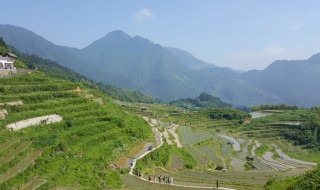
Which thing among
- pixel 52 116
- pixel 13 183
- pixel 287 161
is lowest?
pixel 287 161

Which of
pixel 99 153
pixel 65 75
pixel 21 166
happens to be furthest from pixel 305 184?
pixel 65 75

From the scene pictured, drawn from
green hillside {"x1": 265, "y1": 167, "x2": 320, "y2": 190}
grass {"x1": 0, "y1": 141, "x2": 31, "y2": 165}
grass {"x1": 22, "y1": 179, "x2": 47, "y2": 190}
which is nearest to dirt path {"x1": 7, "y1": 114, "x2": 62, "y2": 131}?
grass {"x1": 0, "y1": 141, "x2": 31, "y2": 165}

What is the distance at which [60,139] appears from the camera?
35.3m

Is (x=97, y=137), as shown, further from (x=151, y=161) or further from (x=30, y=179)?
(x=30, y=179)

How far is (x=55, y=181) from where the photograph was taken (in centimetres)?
2772

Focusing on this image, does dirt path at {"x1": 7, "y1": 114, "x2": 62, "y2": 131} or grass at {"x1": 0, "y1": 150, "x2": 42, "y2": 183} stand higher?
dirt path at {"x1": 7, "y1": 114, "x2": 62, "y2": 131}

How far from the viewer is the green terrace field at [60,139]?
28.2 meters

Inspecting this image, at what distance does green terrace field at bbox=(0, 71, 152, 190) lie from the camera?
1110 inches

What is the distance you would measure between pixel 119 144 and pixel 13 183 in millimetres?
17770

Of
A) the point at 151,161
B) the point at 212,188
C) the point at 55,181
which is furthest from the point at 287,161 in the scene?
the point at 55,181

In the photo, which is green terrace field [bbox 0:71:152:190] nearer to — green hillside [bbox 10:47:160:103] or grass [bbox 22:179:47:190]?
grass [bbox 22:179:47:190]

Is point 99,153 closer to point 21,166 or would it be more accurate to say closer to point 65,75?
point 21,166

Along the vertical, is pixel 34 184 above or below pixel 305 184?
below

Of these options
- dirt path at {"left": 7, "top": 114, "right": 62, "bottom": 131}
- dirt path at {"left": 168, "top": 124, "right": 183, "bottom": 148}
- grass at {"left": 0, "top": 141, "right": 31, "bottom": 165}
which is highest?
dirt path at {"left": 7, "top": 114, "right": 62, "bottom": 131}
